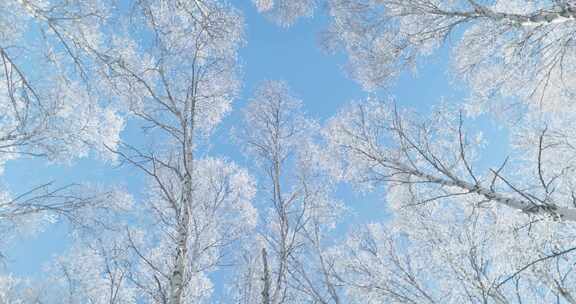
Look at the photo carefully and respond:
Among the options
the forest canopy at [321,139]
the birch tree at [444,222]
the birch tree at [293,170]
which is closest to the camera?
the forest canopy at [321,139]

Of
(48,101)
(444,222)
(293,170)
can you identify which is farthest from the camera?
(293,170)

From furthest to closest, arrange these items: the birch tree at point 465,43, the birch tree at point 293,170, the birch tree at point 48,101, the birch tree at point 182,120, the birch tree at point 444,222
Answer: the birch tree at point 293,170, the birch tree at point 444,222, the birch tree at point 465,43, the birch tree at point 182,120, the birch tree at point 48,101

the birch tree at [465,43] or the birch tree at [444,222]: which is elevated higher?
the birch tree at [465,43]

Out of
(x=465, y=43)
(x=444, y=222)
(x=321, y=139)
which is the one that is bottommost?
(x=444, y=222)

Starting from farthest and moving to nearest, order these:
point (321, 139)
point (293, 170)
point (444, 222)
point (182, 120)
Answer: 1. point (321, 139)
2. point (293, 170)
3. point (444, 222)
4. point (182, 120)

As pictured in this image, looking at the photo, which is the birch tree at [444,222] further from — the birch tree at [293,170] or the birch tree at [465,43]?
the birch tree at [465,43]

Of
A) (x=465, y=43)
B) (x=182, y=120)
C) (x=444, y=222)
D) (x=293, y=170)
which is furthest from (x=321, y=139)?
(x=182, y=120)

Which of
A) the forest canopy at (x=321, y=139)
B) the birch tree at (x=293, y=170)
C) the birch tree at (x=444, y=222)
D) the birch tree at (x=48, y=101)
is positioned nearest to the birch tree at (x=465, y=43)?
the forest canopy at (x=321, y=139)

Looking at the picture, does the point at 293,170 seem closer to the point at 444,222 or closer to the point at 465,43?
the point at 444,222

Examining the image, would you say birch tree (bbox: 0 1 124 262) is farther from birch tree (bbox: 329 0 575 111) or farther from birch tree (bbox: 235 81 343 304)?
birch tree (bbox: 329 0 575 111)

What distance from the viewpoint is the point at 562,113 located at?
663 centimetres

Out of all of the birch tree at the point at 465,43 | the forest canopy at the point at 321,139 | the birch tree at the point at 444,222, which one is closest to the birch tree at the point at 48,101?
the forest canopy at the point at 321,139

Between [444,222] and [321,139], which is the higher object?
[321,139]

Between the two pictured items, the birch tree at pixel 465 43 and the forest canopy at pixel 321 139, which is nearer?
the forest canopy at pixel 321 139
